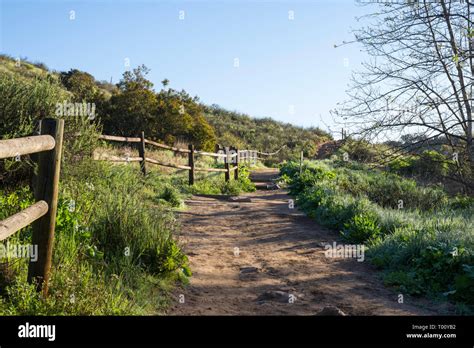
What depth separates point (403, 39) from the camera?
10.1m

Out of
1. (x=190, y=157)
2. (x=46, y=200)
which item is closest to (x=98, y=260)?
(x=46, y=200)

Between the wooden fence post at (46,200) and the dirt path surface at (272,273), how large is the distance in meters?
1.41

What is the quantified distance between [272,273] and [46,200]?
3538 millimetres

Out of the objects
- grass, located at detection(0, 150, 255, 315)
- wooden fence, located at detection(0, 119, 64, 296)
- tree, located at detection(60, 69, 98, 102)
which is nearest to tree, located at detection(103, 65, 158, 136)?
tree, located at detection(60, 69, 98, 102)

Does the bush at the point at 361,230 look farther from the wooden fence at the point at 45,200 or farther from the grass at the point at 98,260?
the wooden fence at the point at 45,200

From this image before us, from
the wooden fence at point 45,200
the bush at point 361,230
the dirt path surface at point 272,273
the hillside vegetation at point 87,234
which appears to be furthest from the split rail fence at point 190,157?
the wooden fence at point 45,200

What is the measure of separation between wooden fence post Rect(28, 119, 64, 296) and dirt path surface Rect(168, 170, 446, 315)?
141 cm

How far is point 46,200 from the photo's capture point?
458cm

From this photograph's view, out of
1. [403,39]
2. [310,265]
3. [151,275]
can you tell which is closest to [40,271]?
[151,275]

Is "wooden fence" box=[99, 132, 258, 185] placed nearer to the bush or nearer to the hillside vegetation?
the hillside vegetation

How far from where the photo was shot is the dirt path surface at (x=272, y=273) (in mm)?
5516

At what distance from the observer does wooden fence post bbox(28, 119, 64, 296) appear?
14.8ft

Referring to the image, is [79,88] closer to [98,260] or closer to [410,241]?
[98,260]
